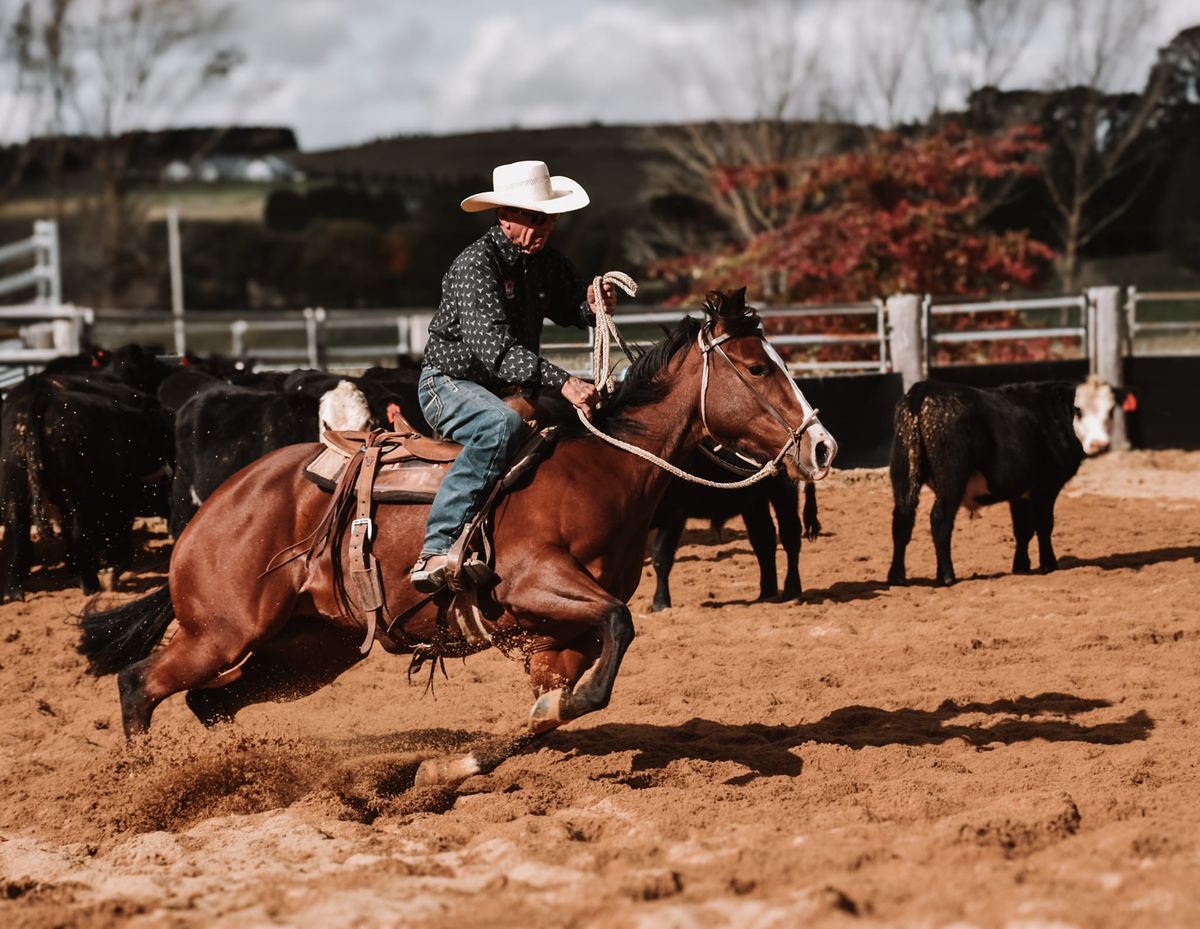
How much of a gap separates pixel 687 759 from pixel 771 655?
2.03m

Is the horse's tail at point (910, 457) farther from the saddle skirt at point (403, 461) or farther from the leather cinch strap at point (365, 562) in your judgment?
the leather cinch strap at point (365, 562)

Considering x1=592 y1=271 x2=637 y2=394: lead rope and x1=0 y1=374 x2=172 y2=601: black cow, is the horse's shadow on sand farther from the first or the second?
x1=0 y1=374 x2=172 y2=601: black cow

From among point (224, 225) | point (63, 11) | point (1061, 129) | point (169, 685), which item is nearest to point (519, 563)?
point (169, 685)

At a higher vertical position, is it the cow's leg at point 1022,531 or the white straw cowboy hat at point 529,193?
the white straw cowboy hat at point 529,193

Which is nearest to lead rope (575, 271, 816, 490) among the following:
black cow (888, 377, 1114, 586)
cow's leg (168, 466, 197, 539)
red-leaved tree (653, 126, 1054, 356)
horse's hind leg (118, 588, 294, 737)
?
horse's hind leg (118, 588, 294, 737)

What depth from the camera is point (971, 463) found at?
9.57 m

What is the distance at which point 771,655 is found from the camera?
24.3ft

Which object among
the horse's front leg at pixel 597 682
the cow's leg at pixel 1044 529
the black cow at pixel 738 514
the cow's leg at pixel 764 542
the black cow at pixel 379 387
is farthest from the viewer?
the black cow at pixel 379 387

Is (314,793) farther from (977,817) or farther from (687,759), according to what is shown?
(977,817)

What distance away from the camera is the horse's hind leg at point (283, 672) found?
5633 millimetres

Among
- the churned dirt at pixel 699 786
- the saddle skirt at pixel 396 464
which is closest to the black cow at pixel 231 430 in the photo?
the churned dirt at pixel 699 786

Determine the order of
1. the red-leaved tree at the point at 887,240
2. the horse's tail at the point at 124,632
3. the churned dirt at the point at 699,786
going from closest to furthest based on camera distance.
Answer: the churned dirt at the point at 699,786 → the horse's tail at the point at 124,632 → the red-leaved tree at the point at 887,240

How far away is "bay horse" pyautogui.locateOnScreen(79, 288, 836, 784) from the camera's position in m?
5.01

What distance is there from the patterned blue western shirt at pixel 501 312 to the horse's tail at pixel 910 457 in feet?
14.9
